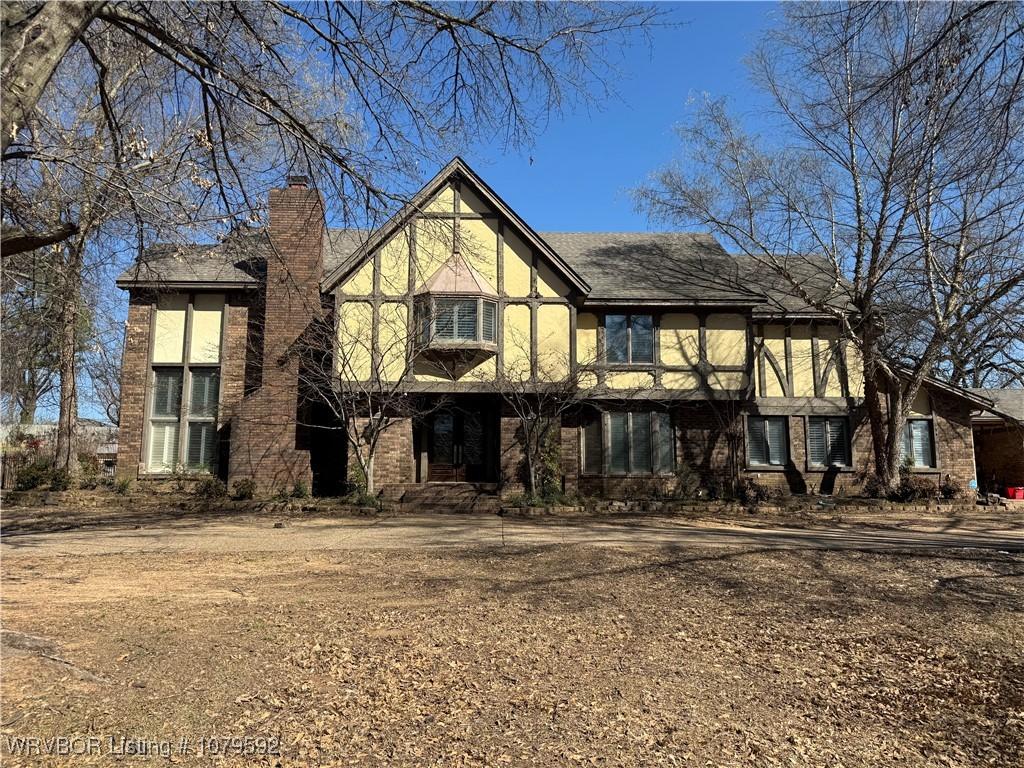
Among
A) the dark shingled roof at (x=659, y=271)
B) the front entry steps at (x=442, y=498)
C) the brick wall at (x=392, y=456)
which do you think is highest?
the dark shingled roof at (x=659, y=271)

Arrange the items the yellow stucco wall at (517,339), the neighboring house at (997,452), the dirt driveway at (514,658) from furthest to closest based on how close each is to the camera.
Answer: the neighboring house at (997,452) < the yellow stucco wall at (517,339) < the dirt driveway at (514,658)

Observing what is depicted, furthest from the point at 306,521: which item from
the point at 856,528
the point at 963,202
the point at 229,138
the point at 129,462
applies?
the point at 963,202

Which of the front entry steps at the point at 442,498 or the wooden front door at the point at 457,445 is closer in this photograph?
the front entry steps at the point at 442,498

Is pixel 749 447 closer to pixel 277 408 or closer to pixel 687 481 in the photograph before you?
pixel 687 481

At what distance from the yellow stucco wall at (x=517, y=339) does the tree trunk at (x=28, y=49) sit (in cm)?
1187

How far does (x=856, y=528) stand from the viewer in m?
12.8

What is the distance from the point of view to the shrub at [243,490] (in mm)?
15723

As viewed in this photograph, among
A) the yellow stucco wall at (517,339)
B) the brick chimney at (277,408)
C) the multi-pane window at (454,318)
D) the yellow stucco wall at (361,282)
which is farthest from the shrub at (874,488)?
the brick chimney at (277,408)

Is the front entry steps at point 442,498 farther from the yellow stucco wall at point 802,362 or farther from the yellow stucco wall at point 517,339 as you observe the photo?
the yellow stucco wall at point 802,362

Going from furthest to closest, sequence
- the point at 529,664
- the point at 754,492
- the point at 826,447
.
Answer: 1. the point at 826,447
2. the point at 754,492
3. the point at 529,664

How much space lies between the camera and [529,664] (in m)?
4.80

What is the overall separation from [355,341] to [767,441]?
1133 centimetres

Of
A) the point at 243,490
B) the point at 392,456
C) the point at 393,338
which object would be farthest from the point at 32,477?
the point at 393,338

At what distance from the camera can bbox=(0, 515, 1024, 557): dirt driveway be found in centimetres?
993
